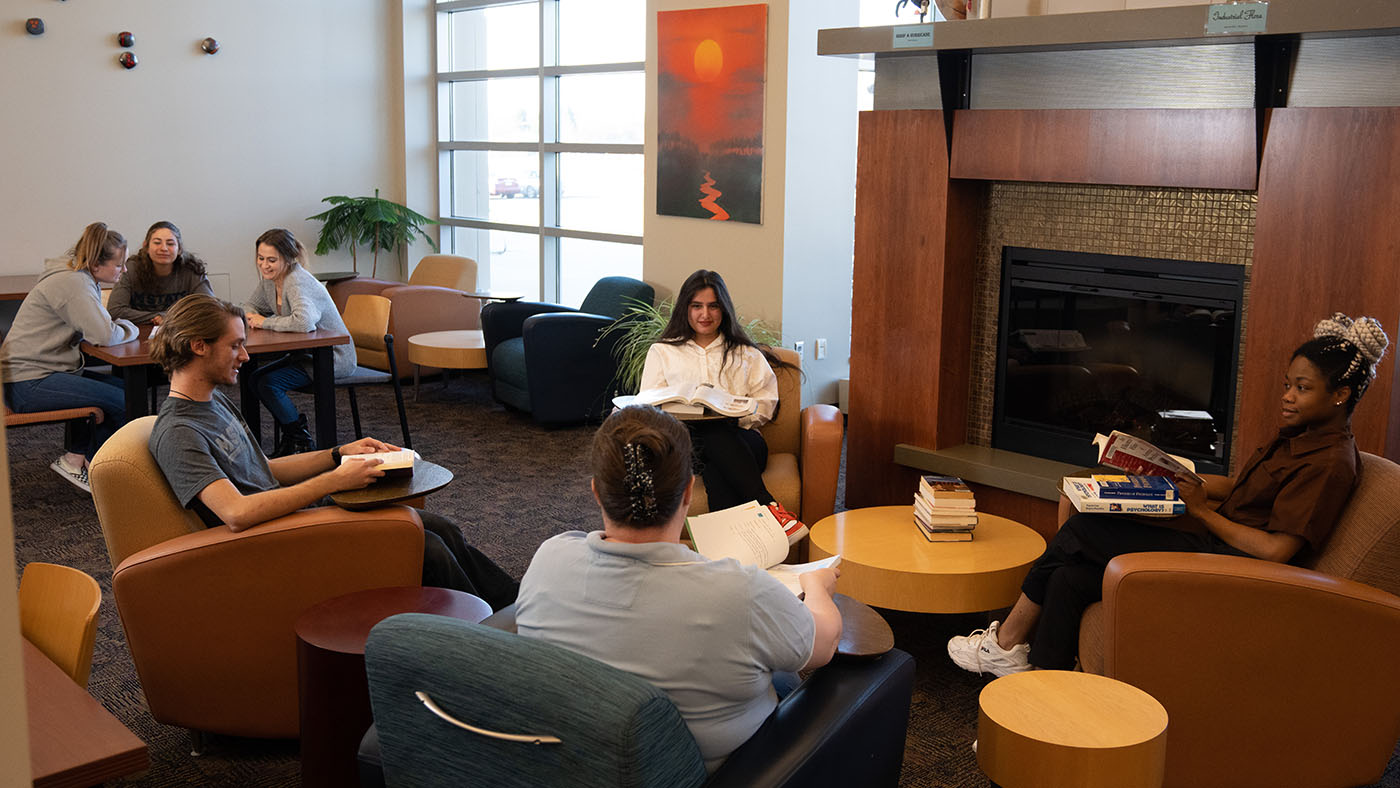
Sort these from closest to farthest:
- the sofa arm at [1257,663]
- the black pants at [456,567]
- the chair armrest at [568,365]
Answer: the sofa arm at [1257,663] < the black pants at [456,567] < the chair armrest at [568,365]

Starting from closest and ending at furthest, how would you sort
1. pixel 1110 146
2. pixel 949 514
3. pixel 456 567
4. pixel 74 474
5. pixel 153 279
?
1. pixel 456 567
2. pixel 949 514
3. pixel 1110 146
4. pixel 74 474
5. pixel 153 279

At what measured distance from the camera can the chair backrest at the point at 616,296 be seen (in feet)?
21.9

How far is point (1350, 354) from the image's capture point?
289 centimetres

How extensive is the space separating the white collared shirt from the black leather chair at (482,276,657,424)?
6.17 ft

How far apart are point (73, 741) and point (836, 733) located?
1.18m

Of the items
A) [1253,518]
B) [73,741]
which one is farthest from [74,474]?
[1253,518]

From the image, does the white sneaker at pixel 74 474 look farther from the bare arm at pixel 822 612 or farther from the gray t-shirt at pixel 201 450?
the bare arm at pixel 822 612

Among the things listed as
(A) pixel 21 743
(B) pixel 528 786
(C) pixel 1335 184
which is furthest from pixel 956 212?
(A) pixel 21 743

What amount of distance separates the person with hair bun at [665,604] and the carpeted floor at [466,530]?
1.18 metres

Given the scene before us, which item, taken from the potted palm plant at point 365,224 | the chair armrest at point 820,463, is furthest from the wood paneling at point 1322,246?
the potted palm plant at point 365,224

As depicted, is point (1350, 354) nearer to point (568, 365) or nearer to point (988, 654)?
point (988, 654)

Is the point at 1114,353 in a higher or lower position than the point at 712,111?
lower

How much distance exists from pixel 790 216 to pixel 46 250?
4.82 meters

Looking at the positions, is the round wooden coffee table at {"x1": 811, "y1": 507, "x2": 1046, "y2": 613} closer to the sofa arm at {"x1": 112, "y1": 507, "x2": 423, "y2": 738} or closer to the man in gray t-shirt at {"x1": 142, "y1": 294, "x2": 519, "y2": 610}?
the man in gray t-shirt at {"x1": 142, "y1": 294, "x2": 519, "y2": 610}
